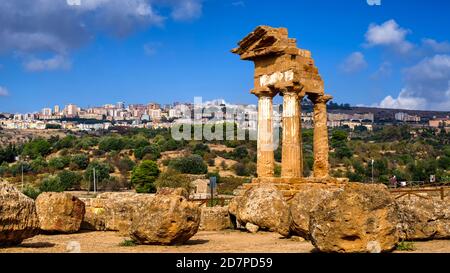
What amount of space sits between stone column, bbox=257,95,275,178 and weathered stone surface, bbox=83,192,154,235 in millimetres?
8800

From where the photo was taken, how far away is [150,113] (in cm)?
19350

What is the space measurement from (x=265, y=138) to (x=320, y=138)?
2634mm

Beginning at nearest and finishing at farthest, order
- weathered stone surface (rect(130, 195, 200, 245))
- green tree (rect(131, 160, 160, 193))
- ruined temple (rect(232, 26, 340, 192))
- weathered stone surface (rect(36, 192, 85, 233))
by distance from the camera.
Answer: weathered stone surface (rect(130, 195, 200, 245)), weathered stone surface (rect(36, 192, 85, 233)), ruined temple (rect(232, 26, 340, 192)), green tree (rect(131, 160, 160, 193))

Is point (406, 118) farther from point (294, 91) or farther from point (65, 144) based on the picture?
point (294, 91)

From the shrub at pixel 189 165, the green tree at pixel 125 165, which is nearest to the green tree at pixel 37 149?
the green tree at pixel 125 165

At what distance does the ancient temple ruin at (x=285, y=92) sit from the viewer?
2438 centimetres

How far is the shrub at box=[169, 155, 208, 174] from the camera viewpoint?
6912 cm

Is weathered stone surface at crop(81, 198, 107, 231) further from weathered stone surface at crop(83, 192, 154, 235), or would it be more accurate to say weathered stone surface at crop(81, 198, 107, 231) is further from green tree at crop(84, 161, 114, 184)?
green tree at crop(84, 161, 114, 184)

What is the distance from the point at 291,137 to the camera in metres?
24.9

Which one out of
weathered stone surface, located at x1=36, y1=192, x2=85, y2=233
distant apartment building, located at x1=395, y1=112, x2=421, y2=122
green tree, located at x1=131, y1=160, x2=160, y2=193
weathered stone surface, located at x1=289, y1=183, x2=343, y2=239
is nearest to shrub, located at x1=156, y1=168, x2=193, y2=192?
green tree, located at x1=131, y1=160, x2=160, y2=193

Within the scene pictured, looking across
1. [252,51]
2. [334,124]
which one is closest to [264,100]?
[252,51]

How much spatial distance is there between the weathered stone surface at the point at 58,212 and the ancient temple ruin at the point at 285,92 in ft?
31.7

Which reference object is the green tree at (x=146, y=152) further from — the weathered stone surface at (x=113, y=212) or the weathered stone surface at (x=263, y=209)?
the weathered stone surface at (x=263, y=209)
